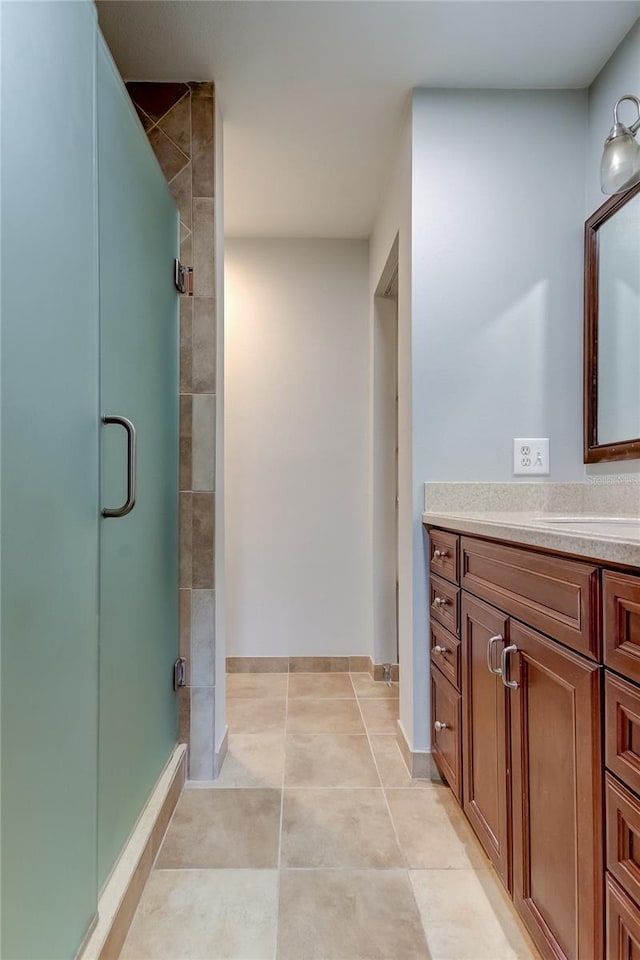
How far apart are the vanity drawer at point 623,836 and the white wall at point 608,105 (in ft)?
3.61

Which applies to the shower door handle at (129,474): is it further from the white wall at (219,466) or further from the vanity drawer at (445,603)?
the vanity drawer at (445,603)

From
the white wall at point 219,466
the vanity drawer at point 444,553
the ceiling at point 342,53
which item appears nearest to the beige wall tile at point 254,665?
the white wall at point 219,466

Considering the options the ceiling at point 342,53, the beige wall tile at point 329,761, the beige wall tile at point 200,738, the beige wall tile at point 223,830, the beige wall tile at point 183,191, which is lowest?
the beige wall tile at point 329,761

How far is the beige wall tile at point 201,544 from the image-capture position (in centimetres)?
184

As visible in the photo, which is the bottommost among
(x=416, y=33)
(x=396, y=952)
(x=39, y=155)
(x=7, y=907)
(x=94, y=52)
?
(x=396, y=952)

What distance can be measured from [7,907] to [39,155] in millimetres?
1082

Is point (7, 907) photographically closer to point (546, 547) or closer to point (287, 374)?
point (546, 547)

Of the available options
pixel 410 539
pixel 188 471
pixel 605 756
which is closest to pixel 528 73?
pixel 410 539

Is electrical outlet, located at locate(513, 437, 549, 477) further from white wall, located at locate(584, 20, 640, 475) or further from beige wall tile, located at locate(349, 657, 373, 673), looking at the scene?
beige wall tile, located at locate(349, 657, 373, 673)

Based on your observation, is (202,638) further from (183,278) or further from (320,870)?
(183,278)

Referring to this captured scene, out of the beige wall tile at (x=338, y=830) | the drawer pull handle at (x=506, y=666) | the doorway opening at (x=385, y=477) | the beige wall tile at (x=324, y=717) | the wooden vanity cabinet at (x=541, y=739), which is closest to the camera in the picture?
the wooden vanity cabinet at (x=541, y=739)

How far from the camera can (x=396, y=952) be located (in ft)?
3.71

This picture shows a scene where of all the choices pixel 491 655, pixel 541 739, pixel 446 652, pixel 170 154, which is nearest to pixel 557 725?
pixel 541 739

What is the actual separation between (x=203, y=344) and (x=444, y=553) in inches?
41.4
